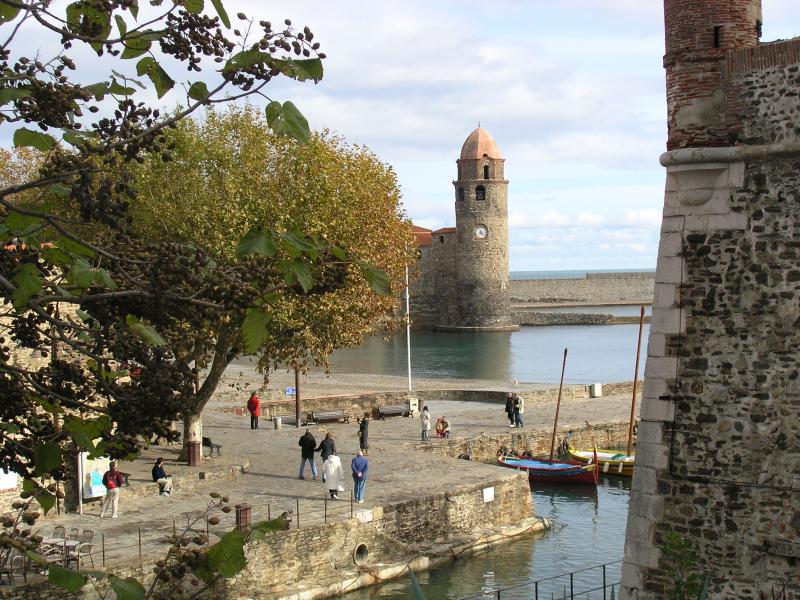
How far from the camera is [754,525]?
32.0ft

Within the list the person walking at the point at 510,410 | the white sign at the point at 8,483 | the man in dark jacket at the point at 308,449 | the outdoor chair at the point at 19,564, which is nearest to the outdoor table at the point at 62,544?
the outdoor chair at the point at 19,564

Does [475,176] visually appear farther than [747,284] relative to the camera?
Yes

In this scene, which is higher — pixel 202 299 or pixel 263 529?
pixel 202 299

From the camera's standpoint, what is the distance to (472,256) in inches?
3794

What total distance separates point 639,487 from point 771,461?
1328 mm

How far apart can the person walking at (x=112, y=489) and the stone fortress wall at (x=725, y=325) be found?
11.0 meters

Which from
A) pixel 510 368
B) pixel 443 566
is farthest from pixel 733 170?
pixel 510 368

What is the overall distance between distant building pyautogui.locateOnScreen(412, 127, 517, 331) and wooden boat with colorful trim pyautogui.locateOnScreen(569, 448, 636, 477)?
6023 centimetres

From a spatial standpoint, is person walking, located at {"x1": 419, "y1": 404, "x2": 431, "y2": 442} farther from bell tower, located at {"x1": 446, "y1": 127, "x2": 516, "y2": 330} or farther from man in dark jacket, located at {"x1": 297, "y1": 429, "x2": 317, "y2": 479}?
bell tower, located at {"x1": 446, "y1": 127, "x2": 516, "y2": 330}

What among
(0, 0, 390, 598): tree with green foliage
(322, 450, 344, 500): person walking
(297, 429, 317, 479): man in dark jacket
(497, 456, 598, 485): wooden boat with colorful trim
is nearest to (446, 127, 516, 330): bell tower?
(497, 456, 598, 485): wooden boat with colorful trim

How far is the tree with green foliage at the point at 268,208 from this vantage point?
2359cm

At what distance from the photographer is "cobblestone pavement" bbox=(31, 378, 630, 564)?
1822 cm

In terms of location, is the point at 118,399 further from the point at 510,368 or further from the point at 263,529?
the point at 510,368

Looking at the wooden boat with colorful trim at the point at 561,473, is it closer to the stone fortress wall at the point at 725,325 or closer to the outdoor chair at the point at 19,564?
the outdoor chair at the point at 19,564
